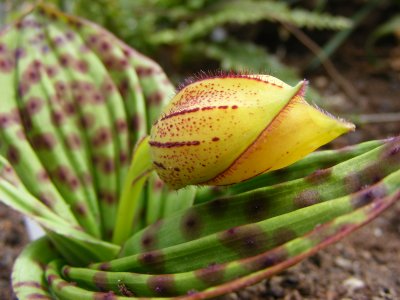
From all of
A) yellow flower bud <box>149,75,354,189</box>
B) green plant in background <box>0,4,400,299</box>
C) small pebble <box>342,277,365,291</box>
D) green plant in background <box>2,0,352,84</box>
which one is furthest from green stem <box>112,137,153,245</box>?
green plant in background <box>2,0,352,84</box>

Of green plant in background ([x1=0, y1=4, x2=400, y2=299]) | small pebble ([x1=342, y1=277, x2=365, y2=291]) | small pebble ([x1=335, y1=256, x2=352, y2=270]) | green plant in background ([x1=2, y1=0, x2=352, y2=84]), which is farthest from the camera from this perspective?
green plant in background ([x1=2, y1=0, x2=352, y2=84])

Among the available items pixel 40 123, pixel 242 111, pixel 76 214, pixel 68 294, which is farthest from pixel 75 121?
pixel 242 111

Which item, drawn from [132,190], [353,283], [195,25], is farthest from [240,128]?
[195,25]

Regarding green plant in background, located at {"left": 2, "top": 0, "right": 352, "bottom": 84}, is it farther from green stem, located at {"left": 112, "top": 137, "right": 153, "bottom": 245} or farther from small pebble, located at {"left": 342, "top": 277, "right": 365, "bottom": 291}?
green stem, located at {"left": 112, "top": 137, "right": 153, "bottom": 245}

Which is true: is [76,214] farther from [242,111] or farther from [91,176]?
[242,111]

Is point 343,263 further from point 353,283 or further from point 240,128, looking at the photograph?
point 240,128

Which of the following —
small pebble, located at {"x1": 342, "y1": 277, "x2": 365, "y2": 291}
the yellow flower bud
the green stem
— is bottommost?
small pebble, located at {"x1": 342, "y1": 277, "x2": 365, "y2": 291}

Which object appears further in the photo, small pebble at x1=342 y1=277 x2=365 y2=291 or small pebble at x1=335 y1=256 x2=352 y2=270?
small pebble at x1=335 y1=256 x2=352 y2=270

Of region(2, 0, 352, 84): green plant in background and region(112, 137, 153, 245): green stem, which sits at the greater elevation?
region(2, 0, 352, 84): green plant in background

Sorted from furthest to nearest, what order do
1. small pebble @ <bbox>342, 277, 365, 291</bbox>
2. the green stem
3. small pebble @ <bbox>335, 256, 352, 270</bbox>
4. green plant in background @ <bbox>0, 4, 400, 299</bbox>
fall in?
1. small pebble @ <bbox>335, 256, 352, 270</bbox>
2. small pebble @ <bbox>342, 277, 365, 291</bbox>
3. the green stem
4. green plant in background @ <bbox>0, 4, 400, 299</bbox>
